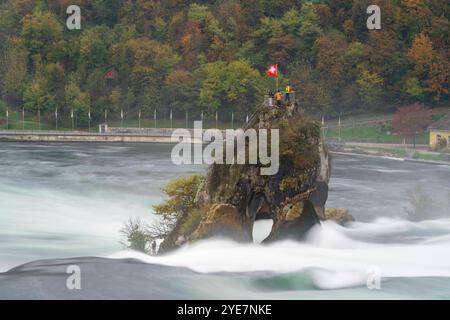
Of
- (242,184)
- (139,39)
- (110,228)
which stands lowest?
(110,228)

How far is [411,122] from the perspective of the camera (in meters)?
143

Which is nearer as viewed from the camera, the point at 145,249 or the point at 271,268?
the point at 271,268

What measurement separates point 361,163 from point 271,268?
7372cm

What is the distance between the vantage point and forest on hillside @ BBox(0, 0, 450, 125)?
160m

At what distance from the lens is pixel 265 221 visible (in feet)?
192

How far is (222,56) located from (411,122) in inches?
1696

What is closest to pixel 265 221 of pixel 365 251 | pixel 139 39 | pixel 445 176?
pixel 365 251

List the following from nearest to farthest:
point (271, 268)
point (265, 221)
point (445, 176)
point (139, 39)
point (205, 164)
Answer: point (271, 268), point (265, 221), point (445, 176), point (205, 164), point (139, 39)

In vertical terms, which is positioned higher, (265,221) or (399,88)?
(399,88)

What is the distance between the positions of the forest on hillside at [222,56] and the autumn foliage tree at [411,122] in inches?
338

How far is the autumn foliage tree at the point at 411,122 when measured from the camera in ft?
466

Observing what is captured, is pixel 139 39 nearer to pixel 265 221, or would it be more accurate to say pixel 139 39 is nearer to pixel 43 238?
pixel 43 238
